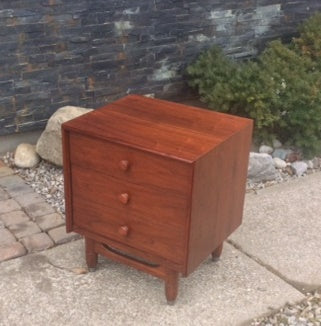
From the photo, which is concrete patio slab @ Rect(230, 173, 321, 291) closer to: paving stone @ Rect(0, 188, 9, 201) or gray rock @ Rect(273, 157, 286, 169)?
Answer: gray rock @ Rect(273, 157, 286, 169)

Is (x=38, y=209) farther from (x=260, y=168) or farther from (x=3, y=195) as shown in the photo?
(x=260, y=168)

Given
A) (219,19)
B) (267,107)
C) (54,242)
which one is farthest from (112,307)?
(219,19)

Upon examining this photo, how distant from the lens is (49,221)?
3.48m

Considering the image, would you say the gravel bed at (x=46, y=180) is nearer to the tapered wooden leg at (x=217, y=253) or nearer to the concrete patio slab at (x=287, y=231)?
the tapered wooden leg at (x=217, y=253)

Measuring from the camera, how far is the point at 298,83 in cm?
446

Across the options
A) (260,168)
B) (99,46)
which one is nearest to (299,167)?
(260,168)

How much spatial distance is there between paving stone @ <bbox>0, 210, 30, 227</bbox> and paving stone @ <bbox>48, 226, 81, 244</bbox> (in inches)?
8.4

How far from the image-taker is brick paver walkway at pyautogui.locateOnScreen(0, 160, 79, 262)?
128 inches

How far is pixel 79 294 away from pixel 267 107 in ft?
6.71

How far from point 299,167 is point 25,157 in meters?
1.78

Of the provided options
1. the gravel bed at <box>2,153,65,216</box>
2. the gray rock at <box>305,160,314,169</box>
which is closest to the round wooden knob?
the gravel bed at <box>2,153,65,216</box>

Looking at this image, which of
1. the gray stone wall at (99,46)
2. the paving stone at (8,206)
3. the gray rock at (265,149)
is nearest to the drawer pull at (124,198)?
the paving stone at (8,206)

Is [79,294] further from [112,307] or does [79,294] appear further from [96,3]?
[96,3]

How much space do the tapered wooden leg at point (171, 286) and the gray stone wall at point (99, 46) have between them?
1834 mm
